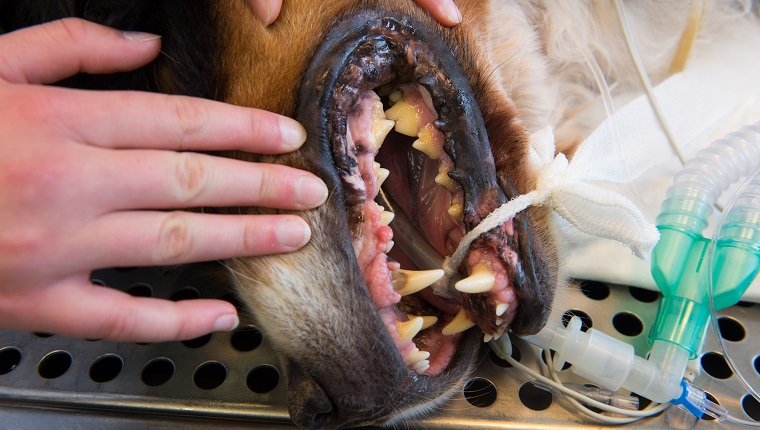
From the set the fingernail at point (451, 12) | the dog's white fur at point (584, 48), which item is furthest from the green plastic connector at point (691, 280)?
the fingernail at point (451, 12)

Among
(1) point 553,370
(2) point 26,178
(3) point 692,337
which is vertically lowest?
(1) point 553,370

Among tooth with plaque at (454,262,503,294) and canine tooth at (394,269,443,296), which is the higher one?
tooth with plaque at (454,262,503,294)

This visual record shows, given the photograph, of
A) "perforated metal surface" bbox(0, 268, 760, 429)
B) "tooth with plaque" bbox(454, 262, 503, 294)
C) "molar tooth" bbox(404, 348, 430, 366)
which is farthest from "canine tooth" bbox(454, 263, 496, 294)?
"perforated metal surface" bbox(0, 268, 760, 429)

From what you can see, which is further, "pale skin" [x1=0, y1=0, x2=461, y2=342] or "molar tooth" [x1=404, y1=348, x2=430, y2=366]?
"molar tooth" [x1=404, y1=348, x2=430, y2=366]

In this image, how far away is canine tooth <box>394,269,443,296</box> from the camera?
2.95 ft

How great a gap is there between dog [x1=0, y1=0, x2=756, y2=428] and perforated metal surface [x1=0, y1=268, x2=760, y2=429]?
0.34 ft

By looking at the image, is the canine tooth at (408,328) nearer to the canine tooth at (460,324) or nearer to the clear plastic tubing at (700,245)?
the canine tooth at (460,324)

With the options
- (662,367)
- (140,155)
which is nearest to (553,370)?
(662,367)

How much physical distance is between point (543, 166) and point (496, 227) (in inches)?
6.1

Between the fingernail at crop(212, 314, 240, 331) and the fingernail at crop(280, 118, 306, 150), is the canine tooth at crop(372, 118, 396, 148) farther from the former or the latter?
the fingernail at crop(212, 314, 240, 331)

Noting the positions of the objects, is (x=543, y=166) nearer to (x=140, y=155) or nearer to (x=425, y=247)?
(x=425, y=247)

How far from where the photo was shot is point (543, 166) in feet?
3.20

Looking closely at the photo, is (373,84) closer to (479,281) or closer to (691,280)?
(479,281)

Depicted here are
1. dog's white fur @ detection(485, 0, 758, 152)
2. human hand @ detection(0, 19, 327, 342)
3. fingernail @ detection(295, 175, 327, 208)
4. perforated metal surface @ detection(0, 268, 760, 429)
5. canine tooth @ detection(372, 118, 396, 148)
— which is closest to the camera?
human hand @ detection(0, 19, 327, 342)
